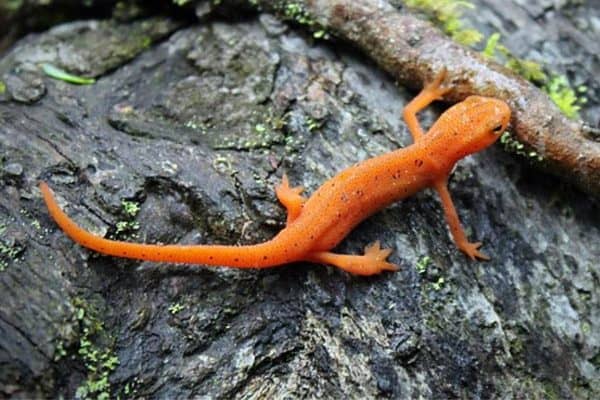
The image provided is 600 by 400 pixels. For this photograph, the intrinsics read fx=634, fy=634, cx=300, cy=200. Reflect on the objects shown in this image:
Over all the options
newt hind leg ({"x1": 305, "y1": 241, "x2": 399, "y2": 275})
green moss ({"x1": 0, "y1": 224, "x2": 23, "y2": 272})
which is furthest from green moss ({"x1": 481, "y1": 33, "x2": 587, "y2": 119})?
green moss ({"x1": 0, "y1": 224, "x2": 23, "y2": 272})

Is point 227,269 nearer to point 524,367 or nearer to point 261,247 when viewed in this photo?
point 261,247

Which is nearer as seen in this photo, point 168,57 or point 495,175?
point 495,175

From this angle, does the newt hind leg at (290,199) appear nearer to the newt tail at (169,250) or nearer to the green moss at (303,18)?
the newt tail at (169,250)

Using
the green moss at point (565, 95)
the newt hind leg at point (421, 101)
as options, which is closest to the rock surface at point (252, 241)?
the newt hind leg at point (421, 101)

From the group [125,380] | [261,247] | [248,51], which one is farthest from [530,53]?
[125,380]

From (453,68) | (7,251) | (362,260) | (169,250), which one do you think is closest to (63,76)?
(7,251)

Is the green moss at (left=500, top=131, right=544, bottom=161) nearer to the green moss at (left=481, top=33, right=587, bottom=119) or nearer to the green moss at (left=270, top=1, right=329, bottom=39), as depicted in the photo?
the green moss at (left=481, top=33, right=587, bottom=119)

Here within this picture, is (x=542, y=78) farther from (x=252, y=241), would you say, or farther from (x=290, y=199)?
(x=252, y=241)
